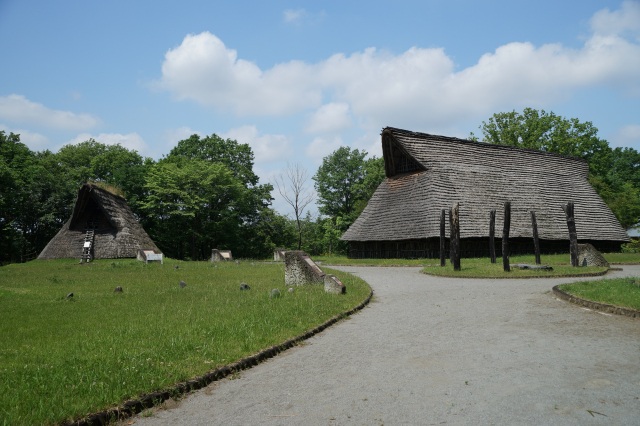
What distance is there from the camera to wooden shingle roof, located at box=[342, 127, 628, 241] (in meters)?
34.4

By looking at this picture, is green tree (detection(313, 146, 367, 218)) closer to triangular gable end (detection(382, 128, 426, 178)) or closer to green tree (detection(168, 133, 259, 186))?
green tree (detection(168, 133, 259, 186))

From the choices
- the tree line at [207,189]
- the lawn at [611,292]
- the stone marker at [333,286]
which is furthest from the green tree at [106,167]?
the lawn at [611,292]

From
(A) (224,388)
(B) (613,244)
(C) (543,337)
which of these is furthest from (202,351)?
(B) (613,244)

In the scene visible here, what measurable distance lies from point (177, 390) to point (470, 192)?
33.0 m

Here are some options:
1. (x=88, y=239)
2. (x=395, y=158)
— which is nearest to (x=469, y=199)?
(x=395, y=158)

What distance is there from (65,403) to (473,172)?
120ft

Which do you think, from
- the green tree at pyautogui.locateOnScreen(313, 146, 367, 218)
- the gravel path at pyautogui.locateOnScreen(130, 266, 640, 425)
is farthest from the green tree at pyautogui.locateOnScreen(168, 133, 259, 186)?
the gravel path at pyautogui.locateOnScreen(130, 266, 640, 425)

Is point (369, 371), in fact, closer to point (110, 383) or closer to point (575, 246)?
point (110, 383)

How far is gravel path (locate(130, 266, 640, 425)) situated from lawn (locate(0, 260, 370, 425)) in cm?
57

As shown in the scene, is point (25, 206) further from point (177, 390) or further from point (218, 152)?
point (177, 390)

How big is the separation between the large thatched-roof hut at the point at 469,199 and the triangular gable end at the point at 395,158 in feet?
0.26

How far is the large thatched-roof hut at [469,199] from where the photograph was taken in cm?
3422

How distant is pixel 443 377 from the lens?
239 inches

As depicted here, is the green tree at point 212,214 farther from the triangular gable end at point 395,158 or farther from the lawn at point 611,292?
the lawn at point 611,292
